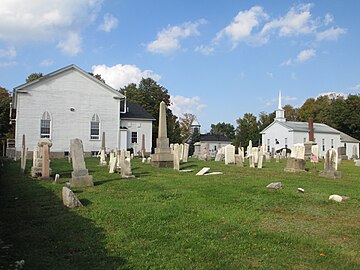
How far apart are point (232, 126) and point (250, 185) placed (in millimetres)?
91126

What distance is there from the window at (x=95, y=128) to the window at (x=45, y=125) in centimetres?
431

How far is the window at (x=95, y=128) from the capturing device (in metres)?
38.2

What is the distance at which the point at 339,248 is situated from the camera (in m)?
5.72

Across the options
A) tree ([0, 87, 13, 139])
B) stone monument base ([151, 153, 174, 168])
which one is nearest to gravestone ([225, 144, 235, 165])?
stone monument base ([151, 153, 174, 168])

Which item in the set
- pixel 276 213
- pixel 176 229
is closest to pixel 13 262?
pixel 176 229

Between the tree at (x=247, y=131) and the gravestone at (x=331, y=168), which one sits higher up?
the tree at (x=247, y=131)

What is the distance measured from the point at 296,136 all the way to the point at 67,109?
121 feet

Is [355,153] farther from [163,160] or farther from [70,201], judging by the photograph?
[70,201]

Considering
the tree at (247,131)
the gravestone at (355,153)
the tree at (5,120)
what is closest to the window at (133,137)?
the tree at (5,120)

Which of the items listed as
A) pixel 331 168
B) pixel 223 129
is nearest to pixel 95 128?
pixel 331 168

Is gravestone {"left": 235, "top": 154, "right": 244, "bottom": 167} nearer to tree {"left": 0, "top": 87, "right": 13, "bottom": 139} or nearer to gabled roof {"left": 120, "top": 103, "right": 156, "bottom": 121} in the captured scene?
gabled roof {"left": 120, "top": 103, "right": 156, "bottom": 121}

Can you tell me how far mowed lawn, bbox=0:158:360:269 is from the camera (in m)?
5.19

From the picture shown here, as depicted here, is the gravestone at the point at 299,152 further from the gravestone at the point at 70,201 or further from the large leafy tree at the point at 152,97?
the large leafy tree at the point at 152,97

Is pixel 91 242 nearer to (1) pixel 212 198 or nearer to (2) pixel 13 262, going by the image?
(2) pixel 13 262
